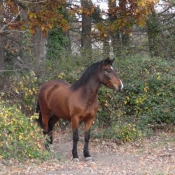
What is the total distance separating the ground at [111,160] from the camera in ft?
22.4

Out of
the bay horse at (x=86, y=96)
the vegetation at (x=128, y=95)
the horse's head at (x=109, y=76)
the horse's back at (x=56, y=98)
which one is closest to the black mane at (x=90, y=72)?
the bay horse at (x=86, y=96)

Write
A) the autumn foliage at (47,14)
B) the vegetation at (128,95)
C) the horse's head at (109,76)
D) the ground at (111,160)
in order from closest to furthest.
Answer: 1. the ground at (111,160)
2. the horse's head at (109,76)
3. the vegetation at (128,95)
4. the autumn foliage at (47,14)

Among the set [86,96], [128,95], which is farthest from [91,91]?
[128,95]

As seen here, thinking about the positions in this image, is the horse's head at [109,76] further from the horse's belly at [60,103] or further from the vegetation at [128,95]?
the vegetation at [128,95]

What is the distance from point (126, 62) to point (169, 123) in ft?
8.02

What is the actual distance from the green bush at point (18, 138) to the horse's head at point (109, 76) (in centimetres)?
180

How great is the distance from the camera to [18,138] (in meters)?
7.82

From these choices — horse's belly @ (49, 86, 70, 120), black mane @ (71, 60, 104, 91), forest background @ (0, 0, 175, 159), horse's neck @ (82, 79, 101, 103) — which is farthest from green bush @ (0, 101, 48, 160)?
forest background @ (0, 0, 175, 159)

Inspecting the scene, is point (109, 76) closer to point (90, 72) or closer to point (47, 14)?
point (90, 72)

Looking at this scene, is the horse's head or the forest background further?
the forest background

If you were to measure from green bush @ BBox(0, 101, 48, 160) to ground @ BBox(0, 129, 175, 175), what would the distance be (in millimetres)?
227

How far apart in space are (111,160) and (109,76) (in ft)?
5.94

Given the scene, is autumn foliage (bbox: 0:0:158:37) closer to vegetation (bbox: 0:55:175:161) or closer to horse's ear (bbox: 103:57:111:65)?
vegetation (bbox: 0:55:175:161)

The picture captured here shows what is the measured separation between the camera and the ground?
683 centimetres
